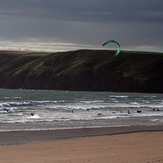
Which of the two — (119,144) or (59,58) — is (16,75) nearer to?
(59,58)

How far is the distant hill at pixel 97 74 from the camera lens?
545 feet

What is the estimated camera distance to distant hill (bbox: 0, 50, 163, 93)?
166000 millimetres

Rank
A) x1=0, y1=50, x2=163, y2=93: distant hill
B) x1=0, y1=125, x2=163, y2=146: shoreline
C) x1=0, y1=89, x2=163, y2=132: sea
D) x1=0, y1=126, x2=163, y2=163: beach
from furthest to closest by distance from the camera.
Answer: x1=0, y1=50, x2=163, y2=93: distant hill < x1=0, y1=89, x2=163, y2=132: sea < x1=0, y1=125, x2=163, y2=146: shoreline < x1=0, y1=126, x2=163, y2=163: beach

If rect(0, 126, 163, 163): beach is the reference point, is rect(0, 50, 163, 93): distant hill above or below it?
above

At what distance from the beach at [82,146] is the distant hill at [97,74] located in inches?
5377

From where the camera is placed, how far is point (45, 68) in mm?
190500

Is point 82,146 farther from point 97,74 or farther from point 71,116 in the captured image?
point 97,74

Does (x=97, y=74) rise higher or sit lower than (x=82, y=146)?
higher

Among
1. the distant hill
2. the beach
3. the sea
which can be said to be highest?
the distant hill

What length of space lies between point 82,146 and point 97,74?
155 m

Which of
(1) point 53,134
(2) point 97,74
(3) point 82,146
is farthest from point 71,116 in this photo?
(2) point 97,74

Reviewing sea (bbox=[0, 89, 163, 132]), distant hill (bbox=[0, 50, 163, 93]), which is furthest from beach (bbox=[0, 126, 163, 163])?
distant hill (bbox=[0, 50, 163, 93])

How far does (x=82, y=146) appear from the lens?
19812mm

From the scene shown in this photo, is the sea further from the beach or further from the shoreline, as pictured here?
the beach
